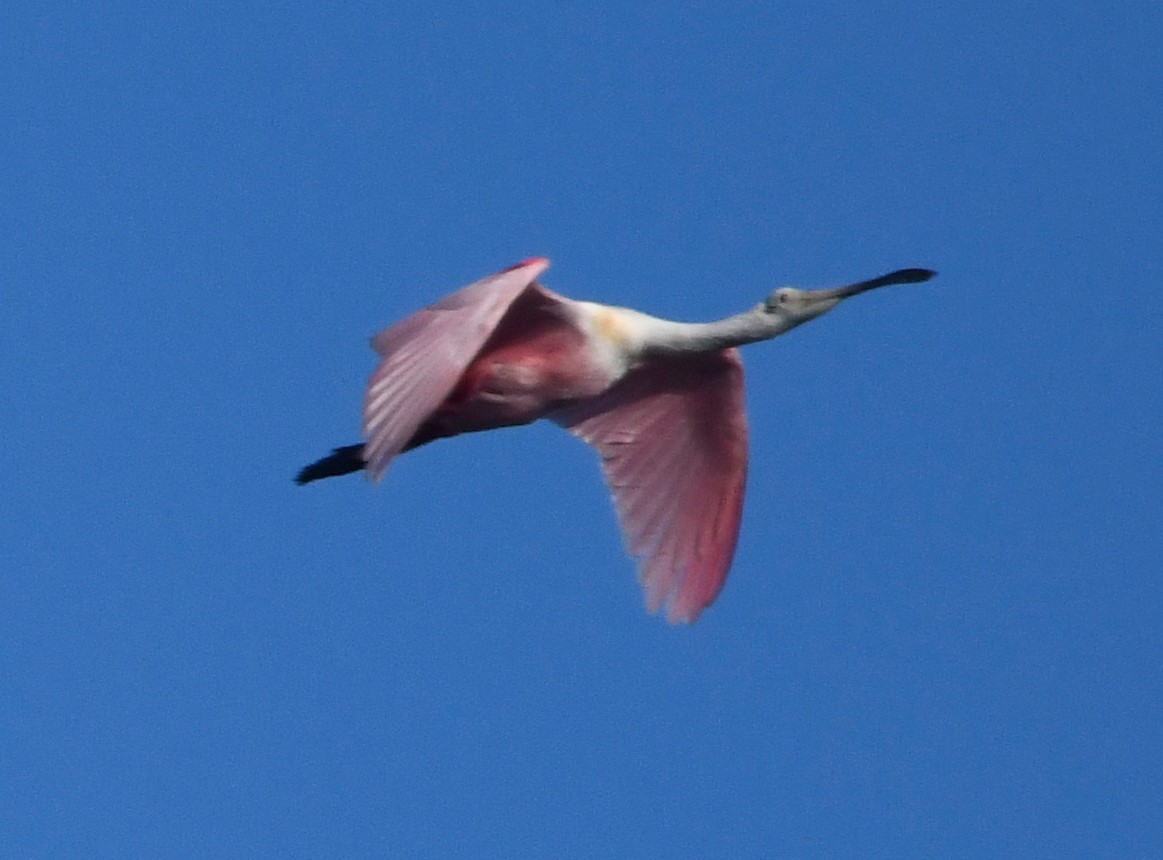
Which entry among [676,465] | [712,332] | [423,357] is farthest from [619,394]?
[423,357]

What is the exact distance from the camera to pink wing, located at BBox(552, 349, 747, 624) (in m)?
12.2

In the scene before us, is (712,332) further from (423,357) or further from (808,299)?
(423,357)

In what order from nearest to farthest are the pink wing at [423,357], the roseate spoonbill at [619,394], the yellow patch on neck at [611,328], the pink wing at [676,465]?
1. the pink wing at [423,357]
2. the roseate spoonbill at [619,394]
3. the yellow patch on neck at [611,328]
4. the pink wing at [676,465]

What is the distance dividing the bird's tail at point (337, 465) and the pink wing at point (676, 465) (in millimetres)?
986

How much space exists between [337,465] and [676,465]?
5.35ft

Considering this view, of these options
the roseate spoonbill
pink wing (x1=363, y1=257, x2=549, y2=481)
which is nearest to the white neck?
the roseate spoonbill

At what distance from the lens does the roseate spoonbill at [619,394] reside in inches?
397

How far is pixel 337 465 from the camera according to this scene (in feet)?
38.1

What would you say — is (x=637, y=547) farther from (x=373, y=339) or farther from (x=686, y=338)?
(x=373, y=339)

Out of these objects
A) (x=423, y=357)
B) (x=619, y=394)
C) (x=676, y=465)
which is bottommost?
(x=676, y=465)

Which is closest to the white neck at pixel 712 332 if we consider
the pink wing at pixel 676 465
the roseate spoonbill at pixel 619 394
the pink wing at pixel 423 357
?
the roseate spoonbill at pixel 619 394

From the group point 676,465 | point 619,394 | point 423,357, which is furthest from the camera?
point 676,465

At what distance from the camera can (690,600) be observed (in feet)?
40.1

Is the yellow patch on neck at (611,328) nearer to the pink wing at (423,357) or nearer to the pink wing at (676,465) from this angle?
the pink wing at (423,357)
